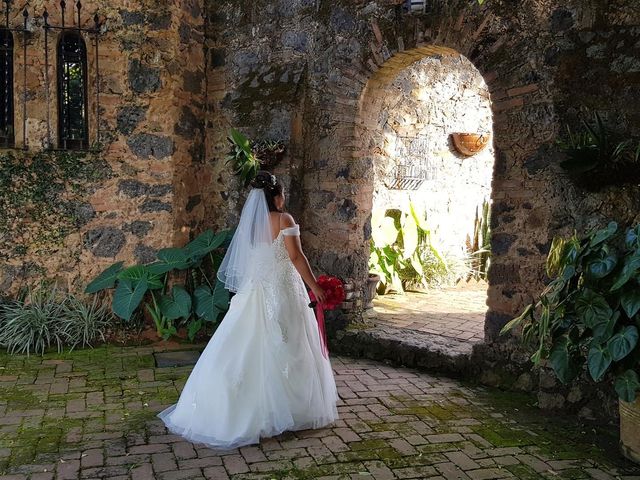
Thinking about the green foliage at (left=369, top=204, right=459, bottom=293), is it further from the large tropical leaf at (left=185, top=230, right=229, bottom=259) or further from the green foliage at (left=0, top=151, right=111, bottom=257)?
the green foliage at (left=0, top=151, right=111, bottom=257)

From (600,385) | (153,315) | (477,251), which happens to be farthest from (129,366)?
(477,251)

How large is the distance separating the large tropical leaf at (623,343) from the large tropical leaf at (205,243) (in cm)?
382

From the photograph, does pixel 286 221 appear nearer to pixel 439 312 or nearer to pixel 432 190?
pixel 439 312

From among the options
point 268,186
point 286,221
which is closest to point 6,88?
point 268,186

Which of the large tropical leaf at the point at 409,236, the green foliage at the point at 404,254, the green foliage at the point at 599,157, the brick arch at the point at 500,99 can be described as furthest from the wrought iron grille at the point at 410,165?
the green foliage at the point at 599,157

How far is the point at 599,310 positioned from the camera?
137 inches

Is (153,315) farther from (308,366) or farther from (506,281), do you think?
(506,281)

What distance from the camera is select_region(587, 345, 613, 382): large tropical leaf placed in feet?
10.9

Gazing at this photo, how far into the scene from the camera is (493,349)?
16.1ft

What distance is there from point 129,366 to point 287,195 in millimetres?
2095

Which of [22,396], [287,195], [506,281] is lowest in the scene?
[22,396]

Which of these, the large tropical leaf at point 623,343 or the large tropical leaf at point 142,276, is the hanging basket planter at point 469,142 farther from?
the large tropical leaf at point 623,343

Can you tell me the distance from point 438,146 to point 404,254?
5.78 feet

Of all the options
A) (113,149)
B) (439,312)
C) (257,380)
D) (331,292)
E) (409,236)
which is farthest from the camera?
(409,236)
